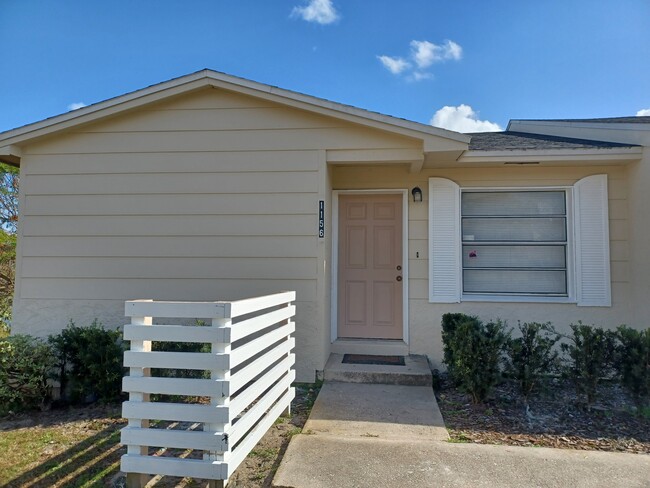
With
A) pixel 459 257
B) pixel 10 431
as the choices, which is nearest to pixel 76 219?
pixel 10 431

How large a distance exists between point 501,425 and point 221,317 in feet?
8.88

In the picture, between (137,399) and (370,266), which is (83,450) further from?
(370,266)

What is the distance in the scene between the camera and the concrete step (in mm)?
4340

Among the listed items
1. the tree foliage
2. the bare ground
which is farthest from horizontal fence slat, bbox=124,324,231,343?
the tree foliage

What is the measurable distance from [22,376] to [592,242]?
6720 millimetres

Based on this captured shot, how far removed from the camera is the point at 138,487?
236 centimetres

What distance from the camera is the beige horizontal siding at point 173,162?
4.69 meters

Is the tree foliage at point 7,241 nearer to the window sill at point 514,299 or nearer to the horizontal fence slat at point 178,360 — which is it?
the horizontal fence slat at point 178,360

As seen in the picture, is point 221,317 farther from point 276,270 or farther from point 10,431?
point 10,431

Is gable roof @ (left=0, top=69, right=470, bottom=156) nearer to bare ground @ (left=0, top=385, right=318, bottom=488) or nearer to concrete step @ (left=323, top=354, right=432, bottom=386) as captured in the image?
concrete step @ (left=323, top=354, right=432, bottom=386)

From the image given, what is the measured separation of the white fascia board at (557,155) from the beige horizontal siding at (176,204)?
7.17 feet

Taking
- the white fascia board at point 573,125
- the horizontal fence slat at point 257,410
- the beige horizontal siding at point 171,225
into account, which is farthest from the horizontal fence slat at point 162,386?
the white fascia board at point 573,125

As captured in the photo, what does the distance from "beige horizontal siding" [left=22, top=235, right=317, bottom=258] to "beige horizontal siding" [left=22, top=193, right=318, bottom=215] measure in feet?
1.06

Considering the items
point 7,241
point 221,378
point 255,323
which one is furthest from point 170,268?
point 7,241
